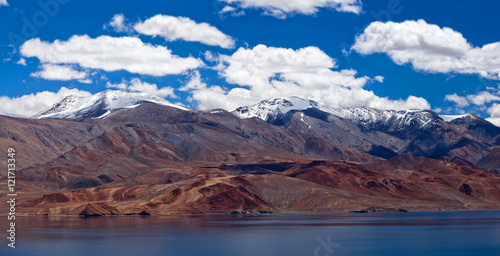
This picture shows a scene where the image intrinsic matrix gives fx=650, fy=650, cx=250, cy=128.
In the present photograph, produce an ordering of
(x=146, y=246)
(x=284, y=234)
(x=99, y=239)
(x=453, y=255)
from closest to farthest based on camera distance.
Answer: (x=453, y=255)
(x=146, y=246)
(x=99, y=239)
(x=284, y=234)

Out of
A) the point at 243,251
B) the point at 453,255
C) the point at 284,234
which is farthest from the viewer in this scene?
the point at 284,234

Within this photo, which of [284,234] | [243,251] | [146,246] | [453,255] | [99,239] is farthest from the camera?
[284,234]

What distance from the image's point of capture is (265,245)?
9694 centimetres

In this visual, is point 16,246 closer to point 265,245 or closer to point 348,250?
point 265,245

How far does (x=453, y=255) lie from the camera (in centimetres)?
8269

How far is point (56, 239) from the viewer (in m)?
106

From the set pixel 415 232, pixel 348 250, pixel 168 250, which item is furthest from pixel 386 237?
pixel 168 250

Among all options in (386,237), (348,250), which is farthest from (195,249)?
(386,237)

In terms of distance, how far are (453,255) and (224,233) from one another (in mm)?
49633

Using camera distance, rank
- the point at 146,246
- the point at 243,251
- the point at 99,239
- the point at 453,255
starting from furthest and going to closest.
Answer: the point at 99,239 < the point at 146,246 < the point at 243,251 < the point at 453,255

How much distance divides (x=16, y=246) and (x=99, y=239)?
16.3 meters

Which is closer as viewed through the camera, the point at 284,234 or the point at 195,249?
the point at 195,249

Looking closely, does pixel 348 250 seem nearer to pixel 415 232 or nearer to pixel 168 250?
pixel 168 250

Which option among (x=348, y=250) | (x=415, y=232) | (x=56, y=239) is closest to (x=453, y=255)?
(x=348, y=250)
